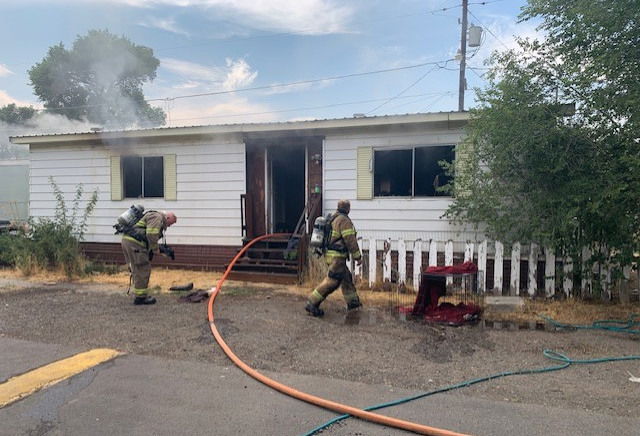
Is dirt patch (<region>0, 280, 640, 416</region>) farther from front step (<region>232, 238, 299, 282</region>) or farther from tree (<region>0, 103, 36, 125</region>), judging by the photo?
tree (<region>0, 103, 36, 125</region>)

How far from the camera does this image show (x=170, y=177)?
32.8 ft

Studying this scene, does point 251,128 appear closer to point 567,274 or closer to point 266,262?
point 266,262

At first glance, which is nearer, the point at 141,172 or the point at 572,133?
the point at 572,133

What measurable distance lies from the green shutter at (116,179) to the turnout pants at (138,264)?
413 cm

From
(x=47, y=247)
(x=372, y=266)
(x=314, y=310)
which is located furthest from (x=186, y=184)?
(x=314, y=310)

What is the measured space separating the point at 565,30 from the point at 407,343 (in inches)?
188

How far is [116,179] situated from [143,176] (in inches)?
27.2

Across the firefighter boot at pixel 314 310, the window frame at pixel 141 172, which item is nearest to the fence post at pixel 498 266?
the firefighter boot at pixel 314 310

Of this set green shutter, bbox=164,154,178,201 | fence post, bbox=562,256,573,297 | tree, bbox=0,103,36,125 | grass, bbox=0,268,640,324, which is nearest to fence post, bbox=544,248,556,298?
fence post, bbox=562,256,573,297

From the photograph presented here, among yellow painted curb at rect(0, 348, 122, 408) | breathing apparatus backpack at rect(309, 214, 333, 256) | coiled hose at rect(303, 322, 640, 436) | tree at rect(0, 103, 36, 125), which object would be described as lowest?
yellow painted curb at rect(0, 348, 122, 408)

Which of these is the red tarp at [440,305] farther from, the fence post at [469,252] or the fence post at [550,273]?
the fence post at [550,273]

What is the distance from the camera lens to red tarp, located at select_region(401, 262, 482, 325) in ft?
18.6

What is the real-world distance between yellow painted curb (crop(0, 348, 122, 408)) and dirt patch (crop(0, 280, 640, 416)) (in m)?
0.30

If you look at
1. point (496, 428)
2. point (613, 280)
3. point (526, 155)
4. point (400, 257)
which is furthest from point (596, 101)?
point (496, 428)
